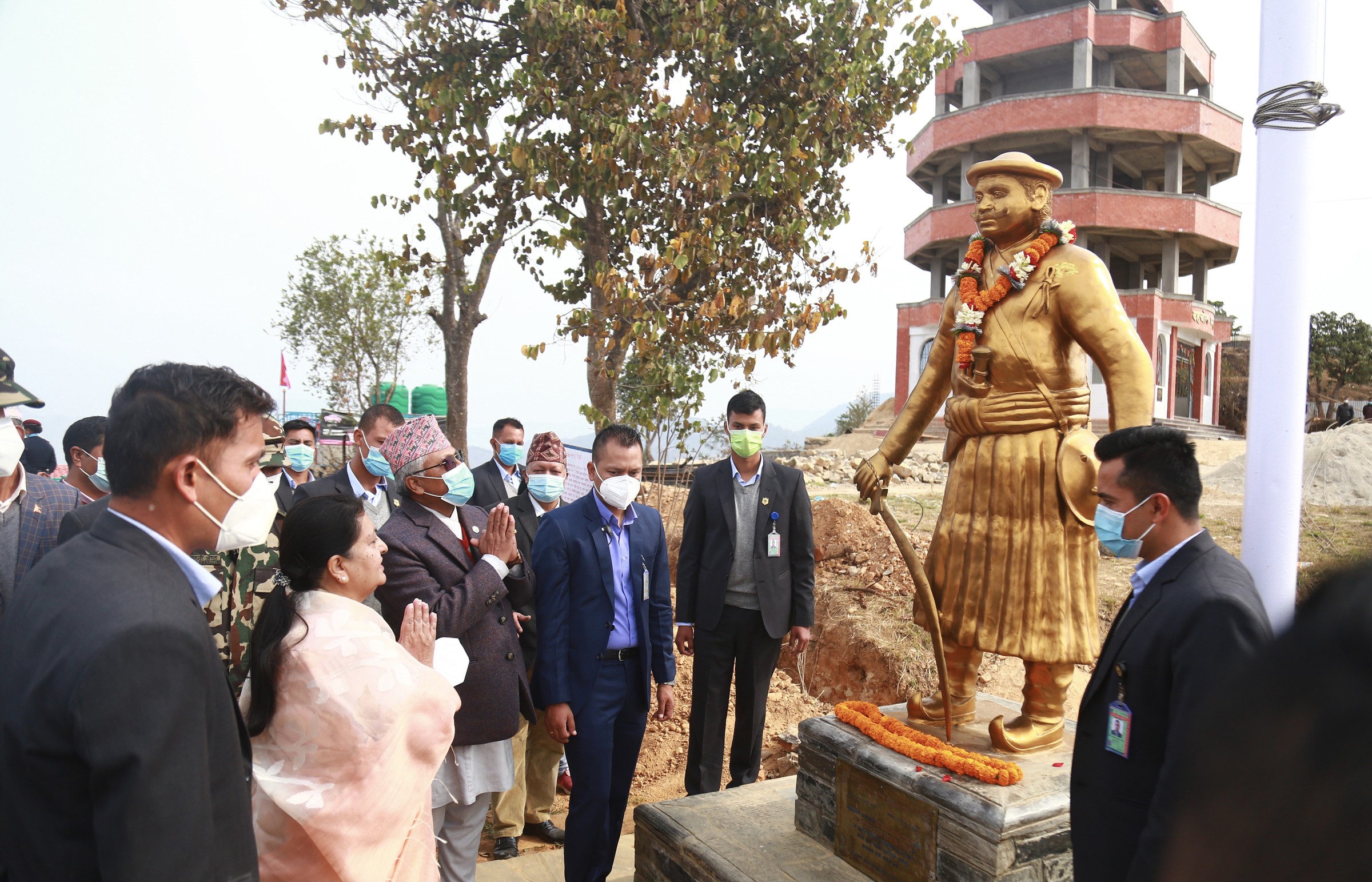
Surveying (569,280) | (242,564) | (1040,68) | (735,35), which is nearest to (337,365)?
(569,280)

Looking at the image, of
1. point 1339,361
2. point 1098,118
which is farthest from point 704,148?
Answer: point 1339,361

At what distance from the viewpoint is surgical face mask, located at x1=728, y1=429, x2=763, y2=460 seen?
438cm

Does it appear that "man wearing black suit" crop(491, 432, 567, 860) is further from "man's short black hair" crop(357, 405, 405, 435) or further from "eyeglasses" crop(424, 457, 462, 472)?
"eyeglasses" crop(424, 457, 462, 472)

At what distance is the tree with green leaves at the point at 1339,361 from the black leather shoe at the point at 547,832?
3221cm

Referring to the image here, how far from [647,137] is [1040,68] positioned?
2558cm

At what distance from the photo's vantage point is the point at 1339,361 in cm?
2811

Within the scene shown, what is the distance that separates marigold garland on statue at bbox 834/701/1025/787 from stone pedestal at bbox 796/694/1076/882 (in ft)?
0.08

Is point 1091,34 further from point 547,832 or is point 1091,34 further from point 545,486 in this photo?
point 547,832

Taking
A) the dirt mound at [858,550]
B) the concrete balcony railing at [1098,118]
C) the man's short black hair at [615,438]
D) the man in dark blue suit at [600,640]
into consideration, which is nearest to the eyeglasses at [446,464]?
the man in dark blue suit at [600,640]

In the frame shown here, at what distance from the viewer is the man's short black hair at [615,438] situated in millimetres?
3662

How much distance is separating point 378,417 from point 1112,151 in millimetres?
26659

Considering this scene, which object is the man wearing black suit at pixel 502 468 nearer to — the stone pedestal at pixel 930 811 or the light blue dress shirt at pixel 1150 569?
Answer: the stone pedestal at pixel 930 811

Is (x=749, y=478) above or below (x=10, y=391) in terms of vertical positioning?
below

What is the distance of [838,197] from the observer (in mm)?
7602
